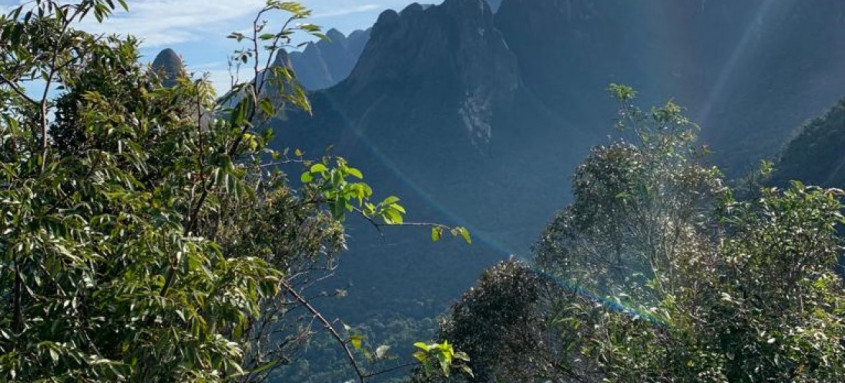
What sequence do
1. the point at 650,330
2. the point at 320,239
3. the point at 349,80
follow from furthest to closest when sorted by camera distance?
the point at 349,80 → the point at 320,239 → the point at 650,330

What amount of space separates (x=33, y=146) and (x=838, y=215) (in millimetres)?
5477

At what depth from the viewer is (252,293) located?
8.66ft

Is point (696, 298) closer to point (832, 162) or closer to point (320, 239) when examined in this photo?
point (320, 239)

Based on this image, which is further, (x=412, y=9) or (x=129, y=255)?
(x=412, y=9)

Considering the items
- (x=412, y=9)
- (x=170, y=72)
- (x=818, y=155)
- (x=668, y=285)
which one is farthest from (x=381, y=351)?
(x=412, y=9)

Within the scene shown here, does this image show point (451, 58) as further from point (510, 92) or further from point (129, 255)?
point (129, 255)

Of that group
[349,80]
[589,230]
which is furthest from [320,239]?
[349,80]

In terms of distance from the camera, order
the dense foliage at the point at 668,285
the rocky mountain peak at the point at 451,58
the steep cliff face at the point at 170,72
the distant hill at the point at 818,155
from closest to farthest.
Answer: the dense foliage at the point at 668,285, the steep cliff face at the point at 170,72, the distant hill at the point at 818,155, the rocky mountain peak at the point at 451,58

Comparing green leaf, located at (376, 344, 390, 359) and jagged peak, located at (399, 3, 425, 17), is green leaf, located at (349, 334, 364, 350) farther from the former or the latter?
jagged peak, located at (399, 3, 425, 17)

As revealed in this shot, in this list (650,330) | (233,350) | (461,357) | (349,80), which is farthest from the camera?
(349,80)

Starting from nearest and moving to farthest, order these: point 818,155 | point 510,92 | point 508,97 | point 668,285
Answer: point 668,285 < point 818,155 < point 510,92 < point 508,97

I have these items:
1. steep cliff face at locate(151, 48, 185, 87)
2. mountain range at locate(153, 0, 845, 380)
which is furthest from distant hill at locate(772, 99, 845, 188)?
mountain range at locate(153, 0, 845, 380)

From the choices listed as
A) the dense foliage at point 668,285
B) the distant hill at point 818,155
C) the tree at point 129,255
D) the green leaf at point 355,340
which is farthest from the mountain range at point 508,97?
the green leaf at point 355,340

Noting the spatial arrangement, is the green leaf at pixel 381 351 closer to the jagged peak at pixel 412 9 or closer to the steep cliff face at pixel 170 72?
the steep cliff face at pixel 170 72
